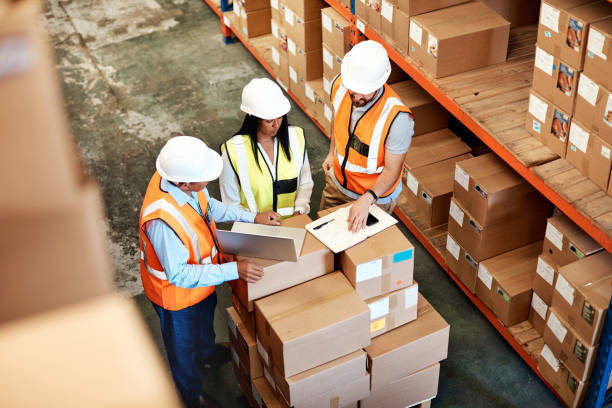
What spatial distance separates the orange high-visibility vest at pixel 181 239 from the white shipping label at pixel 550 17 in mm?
2194

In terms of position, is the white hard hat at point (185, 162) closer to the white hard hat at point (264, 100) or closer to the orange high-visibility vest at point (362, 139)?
the white hard hat at point (264, 100)

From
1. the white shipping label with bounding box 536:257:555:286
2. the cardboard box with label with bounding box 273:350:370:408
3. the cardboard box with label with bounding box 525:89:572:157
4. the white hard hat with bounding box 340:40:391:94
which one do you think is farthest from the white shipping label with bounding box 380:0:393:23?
the cardboard box with label with bounding box 273:350:370:408

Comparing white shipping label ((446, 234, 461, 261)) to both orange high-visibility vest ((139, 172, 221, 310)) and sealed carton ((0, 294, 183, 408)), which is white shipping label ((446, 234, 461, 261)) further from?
sealed carton ((0, 294, 183, 408))

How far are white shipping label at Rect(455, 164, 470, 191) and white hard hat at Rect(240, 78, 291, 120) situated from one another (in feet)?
5.12

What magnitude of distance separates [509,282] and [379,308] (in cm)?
137

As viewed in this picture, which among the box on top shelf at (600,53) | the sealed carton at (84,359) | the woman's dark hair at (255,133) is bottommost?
the woman's dark hair at (255,133)

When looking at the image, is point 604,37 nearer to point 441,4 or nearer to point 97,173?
point 441,4

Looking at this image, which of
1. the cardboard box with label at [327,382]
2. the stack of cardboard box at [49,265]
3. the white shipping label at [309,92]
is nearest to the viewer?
the stack of cardboard box at [49,265]

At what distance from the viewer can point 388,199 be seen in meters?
4.42

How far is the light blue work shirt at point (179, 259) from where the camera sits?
3.33 m

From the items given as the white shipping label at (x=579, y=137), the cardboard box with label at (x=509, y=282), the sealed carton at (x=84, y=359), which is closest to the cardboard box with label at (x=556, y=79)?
the white shipping label at (x=579, y=137)

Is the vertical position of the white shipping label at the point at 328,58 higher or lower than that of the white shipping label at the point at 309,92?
higher

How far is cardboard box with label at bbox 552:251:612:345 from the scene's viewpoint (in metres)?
3.80

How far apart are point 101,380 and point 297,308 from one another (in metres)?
3.06
